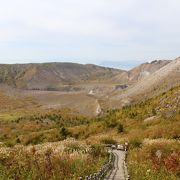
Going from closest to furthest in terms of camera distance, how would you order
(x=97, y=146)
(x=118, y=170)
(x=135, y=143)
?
1. (x=118, y=170)
2. (x=97, y=146)
3. (x=135, y=143)

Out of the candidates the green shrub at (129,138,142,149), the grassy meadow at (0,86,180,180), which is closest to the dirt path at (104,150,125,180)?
the grassy meadow at (0,86,180,180)

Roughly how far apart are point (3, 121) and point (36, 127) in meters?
14.8

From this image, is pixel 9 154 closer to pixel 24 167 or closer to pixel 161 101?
pixel 24 167

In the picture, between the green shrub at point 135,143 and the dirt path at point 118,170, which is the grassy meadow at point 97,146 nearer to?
the green shrub at point 135,143

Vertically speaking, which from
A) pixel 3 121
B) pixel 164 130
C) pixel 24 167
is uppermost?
pixel 24 167

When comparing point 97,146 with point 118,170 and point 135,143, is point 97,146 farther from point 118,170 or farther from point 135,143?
point 118,170

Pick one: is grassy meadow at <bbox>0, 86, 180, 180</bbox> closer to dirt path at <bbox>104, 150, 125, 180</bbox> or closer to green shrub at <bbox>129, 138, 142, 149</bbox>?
green shrub at <bbox>129, 138, 142, 149</bbox>

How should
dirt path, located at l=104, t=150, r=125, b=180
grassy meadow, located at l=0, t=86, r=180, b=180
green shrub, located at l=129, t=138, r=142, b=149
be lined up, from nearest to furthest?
grassy meadow, located at l=0, t=86, r=180, b=180
dirt path, located at l=104, t=150, r=125, b=180
green shrub, located at l=129, t=138, r=142, b=149

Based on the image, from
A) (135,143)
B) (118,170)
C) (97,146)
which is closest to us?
(118,170)

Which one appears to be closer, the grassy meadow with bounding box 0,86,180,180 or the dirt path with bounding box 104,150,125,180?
the grassy meadow with bounding box 0,86,180,180

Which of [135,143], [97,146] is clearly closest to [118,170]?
[97,146]

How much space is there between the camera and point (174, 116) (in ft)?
181

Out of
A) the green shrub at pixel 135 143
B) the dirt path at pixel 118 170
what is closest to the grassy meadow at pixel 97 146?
the green shrub at pixel 135 143

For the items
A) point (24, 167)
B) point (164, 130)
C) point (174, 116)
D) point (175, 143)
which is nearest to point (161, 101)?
point (174, 116)
